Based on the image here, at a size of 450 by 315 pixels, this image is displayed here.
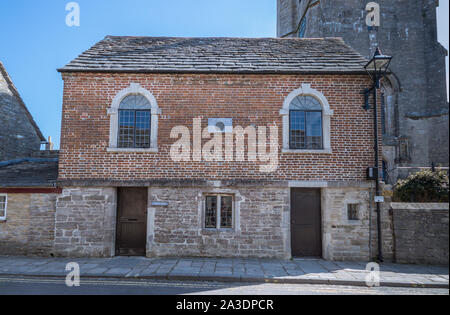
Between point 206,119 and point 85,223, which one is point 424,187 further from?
point 85,223

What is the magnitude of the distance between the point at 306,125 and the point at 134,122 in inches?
237

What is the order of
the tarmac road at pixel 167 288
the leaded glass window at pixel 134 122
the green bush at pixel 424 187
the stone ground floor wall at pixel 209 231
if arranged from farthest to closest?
1. the leaded glass window at pixel 134 122
2. the stone ground floor wall at pixel 209 231
3. the green bush at pixel 424 187
4. the tarmac road at pixel 167 288

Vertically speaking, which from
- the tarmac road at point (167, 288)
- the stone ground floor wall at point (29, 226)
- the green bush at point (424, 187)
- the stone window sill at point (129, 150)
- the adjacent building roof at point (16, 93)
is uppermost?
the adjacent building roof at point (16, 93)

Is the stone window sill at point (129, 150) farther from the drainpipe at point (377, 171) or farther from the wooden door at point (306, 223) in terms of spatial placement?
the drainpipe at point (377, 171)

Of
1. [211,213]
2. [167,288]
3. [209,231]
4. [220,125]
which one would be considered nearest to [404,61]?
[220,125]

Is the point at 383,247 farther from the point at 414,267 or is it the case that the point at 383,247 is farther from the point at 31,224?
the point at 31,224

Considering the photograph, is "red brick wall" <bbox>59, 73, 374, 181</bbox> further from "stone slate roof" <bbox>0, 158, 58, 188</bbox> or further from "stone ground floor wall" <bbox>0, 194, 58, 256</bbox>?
"stone ground floor wall" <bbox>0, 194, 58, 256</bbox>

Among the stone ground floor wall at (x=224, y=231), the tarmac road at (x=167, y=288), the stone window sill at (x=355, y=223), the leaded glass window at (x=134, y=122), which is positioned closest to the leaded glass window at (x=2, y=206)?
the tarmac road at (x=167, y=288)

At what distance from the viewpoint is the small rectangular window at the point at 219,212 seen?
30.1ft

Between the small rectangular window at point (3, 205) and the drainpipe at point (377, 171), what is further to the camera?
the small rectangular window at point (3, 205)

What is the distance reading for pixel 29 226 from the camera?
9055 mm

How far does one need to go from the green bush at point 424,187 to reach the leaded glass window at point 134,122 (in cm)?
860

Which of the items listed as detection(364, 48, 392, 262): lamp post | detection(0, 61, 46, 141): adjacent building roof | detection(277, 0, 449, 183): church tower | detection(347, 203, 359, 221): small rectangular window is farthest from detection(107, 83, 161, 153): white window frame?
detection(277, 0, 449, 183): church tower
